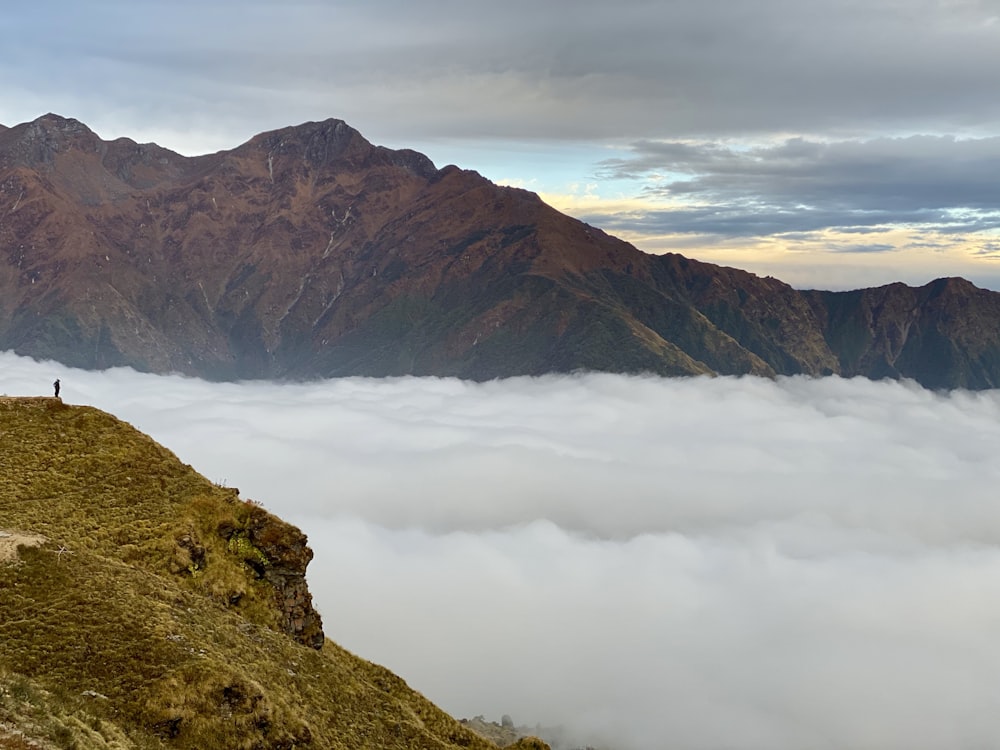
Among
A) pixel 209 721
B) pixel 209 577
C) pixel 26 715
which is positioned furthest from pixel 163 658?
pixel 209 577

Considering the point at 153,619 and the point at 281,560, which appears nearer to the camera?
the point at 153,619

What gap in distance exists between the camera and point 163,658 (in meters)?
53.8

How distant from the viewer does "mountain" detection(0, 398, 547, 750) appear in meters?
49.8

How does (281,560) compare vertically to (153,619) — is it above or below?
below

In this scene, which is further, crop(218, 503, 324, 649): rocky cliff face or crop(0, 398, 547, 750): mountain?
crop(218, 503, 324, 649): rocky cliff face

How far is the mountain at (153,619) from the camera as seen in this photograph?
163 feet

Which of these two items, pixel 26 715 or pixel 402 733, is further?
pixel 402 733

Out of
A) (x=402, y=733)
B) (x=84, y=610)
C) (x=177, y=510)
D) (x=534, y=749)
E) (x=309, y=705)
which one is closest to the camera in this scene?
(x=84, y=610)

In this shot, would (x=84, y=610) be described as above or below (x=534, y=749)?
above

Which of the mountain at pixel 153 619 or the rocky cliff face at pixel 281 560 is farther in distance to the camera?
the rocky cliff face at pixel 281 560

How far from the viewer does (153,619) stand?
188ft

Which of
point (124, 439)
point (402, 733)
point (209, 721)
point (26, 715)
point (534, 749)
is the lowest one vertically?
point (534, 749)

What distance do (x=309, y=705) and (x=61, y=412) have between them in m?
41.5

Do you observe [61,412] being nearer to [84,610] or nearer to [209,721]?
[84,610]
